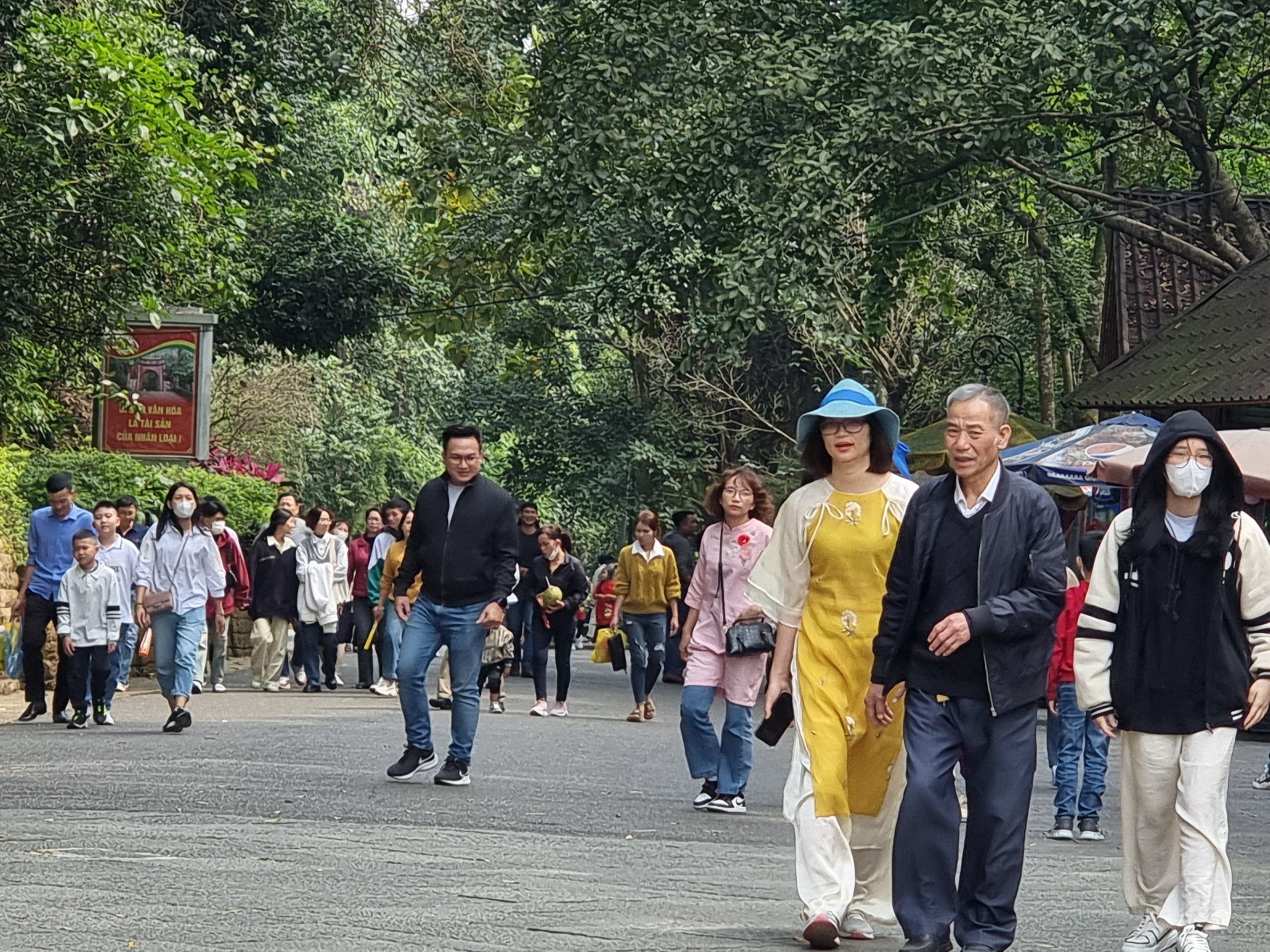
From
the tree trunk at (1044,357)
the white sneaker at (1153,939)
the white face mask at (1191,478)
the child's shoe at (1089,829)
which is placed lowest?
the child's shoe at (1089,829)

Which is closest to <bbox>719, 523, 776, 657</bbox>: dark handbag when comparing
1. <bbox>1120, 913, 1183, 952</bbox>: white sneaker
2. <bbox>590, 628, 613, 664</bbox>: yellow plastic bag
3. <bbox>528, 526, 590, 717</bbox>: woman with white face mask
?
<bbox>1120, 913, 1183, 952</bbox>: white sneaker

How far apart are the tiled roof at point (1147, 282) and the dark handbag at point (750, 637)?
17.5 metres

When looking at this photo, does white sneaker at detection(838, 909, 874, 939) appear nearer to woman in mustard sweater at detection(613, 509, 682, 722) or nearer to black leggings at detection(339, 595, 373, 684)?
woman in mustard sweater at detection(613, 509, 682, 722)

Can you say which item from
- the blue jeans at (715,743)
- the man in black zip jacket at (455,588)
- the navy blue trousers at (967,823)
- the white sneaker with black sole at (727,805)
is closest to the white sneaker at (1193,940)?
the navy blue trousers at (967,823)

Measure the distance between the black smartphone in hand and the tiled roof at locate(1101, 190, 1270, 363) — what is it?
833 inches

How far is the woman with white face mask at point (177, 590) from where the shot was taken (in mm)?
15789

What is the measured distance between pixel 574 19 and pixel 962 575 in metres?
18.1

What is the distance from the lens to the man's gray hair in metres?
6.95

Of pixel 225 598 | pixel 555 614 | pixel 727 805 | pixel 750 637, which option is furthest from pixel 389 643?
pixel 750 637

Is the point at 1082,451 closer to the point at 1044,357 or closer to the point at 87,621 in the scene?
the point at 87,621

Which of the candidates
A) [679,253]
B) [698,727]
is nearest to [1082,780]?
[698,727]

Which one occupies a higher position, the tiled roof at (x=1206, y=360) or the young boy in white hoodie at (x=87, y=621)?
the tiled roof at (x=1206, y=360)

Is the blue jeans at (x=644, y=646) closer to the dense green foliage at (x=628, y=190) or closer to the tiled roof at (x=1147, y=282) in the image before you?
the dense green foliage at (x=628, y=190)

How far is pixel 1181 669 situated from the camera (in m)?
6.94
